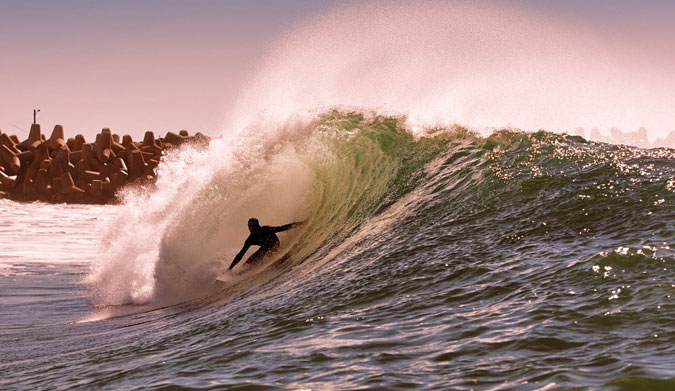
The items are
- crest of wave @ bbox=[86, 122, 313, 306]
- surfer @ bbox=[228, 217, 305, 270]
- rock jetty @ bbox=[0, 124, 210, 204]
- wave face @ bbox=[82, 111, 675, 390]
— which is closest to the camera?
wave face @ bbox=[82, 111, 675, 390]

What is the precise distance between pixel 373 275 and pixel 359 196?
20.6 feet

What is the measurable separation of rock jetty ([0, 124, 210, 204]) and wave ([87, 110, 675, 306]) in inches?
1940

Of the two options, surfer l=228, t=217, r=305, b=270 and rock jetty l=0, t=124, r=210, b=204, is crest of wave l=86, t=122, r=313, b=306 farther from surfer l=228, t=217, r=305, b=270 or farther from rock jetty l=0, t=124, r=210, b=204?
rock jetty l=0, t=124, r=210, b=204

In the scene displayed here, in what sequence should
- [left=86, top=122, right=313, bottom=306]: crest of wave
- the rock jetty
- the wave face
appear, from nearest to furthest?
the wave face
[left=86, top=122, right=313, bottom=306]: crest of wave
the rock jetty

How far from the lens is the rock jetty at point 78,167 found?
6438 cm

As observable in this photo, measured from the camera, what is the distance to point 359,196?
14312 mm

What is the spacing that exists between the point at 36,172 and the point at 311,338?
223 ft

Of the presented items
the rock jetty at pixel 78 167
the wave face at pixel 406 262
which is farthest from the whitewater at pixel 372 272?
the rock jetty at pixel 78 167

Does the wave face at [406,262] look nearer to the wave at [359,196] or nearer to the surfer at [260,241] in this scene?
the wave at [359,196]

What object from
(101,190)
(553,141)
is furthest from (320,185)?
(101,190)

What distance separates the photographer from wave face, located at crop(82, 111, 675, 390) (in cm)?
475

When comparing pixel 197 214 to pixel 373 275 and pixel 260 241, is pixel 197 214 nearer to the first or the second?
pixel 260 241

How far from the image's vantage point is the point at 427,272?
25.1 feet

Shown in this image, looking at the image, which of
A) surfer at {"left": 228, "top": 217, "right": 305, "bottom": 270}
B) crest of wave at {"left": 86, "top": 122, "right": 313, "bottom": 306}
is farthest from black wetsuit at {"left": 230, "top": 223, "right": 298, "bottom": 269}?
crest of wave at {"left": 86, "top": 122, "right": 313, "bottom": 306}
